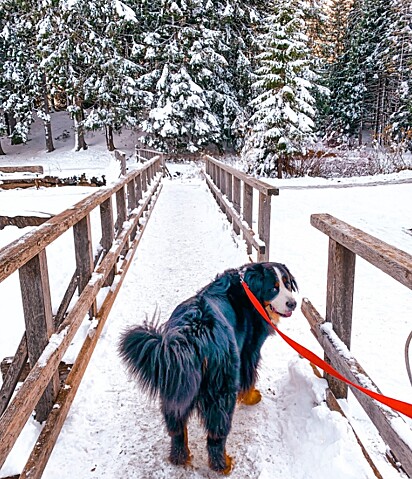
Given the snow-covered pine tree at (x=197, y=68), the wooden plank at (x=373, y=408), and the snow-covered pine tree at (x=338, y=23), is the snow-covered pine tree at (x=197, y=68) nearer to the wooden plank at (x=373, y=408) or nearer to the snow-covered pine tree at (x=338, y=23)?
the snow-covered pine tree at (x=338, y=23)

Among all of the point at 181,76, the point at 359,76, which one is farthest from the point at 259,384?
the point at 359,76

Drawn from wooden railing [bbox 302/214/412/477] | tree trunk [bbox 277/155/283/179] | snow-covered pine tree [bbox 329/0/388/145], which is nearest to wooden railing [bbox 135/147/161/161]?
tree trunk [bbox 277/155/283/179]

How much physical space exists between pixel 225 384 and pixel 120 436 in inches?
33.9

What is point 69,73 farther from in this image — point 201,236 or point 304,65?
point 201,236

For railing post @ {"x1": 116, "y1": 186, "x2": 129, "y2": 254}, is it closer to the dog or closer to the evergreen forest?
the dog

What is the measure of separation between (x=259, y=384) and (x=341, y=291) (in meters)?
1.03

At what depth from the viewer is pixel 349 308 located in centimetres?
252

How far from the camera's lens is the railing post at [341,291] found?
2514 millimetres

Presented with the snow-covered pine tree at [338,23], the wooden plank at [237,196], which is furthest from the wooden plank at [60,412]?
the snow-covered pine tree at [338,23]

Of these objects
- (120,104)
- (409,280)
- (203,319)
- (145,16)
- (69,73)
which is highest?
(145,16)

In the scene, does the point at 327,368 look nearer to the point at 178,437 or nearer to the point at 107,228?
the point at 178,437

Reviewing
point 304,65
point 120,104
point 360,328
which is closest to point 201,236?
point 360,328

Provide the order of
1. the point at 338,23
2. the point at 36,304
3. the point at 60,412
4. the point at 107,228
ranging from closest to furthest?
the point at 36,304 → the point at 60,412 → the point at 107,228 → the point at 338,23

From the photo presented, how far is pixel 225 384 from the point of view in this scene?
7.09 ft
